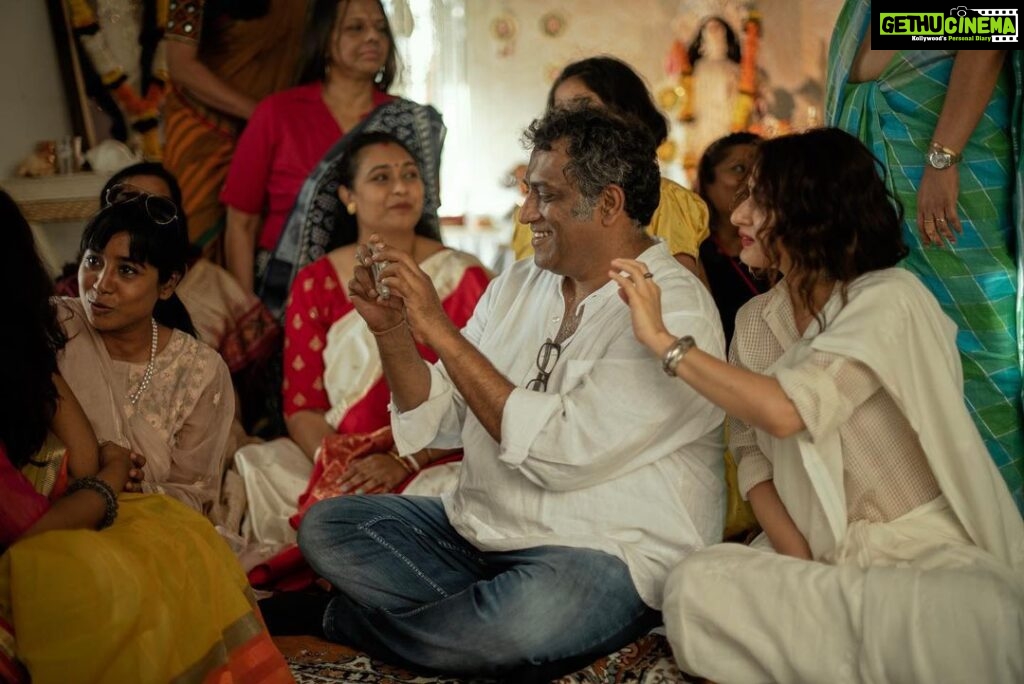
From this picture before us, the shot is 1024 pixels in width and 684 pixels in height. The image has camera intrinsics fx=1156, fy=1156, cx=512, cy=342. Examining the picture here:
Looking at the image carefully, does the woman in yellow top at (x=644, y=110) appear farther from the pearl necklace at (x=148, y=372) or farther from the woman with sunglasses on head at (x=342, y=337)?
the pearl necklace at (x=148, y=372)

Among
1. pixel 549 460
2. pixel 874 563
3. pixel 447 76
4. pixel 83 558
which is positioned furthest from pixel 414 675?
pixel 447 76

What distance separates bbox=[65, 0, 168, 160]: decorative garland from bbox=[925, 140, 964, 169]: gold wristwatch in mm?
3327

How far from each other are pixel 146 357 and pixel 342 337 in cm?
87

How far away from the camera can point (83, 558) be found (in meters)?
1.97

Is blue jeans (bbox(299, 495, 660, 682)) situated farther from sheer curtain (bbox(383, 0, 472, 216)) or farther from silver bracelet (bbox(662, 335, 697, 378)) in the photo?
sheer curtain (bbox(383, 0, 472, 216))

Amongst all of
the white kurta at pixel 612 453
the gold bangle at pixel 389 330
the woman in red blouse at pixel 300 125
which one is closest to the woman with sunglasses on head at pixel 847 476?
the white kurta at pixel 612 453

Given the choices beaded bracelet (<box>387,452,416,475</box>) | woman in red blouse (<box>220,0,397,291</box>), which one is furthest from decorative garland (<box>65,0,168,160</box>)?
beaded bracelet (<box>387,452,416,475</box>)

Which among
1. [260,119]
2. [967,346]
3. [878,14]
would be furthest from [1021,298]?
[260,119]

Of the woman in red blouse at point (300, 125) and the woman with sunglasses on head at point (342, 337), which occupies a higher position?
the woman in red blouse at point (300, 125)

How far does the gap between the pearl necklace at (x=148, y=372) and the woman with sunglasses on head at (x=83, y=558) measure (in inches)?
24.1

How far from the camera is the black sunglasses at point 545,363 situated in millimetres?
2584

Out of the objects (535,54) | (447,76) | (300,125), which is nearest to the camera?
(300,125)

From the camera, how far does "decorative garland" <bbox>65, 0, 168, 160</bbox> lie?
16.1ft

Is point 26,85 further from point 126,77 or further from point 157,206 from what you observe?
point 157,206
